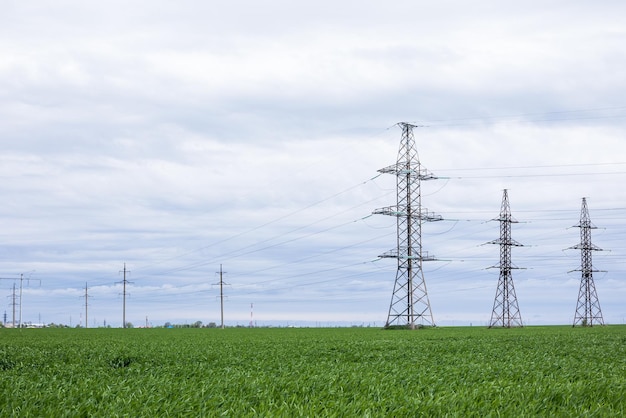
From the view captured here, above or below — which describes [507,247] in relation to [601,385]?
above

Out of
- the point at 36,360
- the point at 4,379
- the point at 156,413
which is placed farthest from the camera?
the point at 36,360

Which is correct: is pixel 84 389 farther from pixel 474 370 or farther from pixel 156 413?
pixel 474 370

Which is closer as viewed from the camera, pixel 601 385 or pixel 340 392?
pixel 340 392

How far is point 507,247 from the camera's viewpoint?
278 feet

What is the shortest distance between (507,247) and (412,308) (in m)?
21.5

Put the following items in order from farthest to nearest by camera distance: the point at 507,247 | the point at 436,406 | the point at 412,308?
the point at 507,247, the point at 412,308, the point at 436,406

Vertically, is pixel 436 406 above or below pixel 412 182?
below

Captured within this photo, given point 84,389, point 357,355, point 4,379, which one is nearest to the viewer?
point 84,389

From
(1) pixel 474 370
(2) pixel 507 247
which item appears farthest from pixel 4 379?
(2) pixel 507 247

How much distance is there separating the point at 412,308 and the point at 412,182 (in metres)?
13.1

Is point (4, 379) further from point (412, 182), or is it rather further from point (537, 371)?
point (412, 182)

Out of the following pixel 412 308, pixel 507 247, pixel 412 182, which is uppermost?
pixel 412 182

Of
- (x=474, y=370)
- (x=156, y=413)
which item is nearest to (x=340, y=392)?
(x=156, y=413)

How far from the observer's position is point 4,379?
15289 mm
